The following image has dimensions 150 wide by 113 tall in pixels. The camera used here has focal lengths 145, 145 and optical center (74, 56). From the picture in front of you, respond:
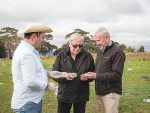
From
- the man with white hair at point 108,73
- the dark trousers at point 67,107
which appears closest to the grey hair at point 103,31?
the man with white hair at point 108,73

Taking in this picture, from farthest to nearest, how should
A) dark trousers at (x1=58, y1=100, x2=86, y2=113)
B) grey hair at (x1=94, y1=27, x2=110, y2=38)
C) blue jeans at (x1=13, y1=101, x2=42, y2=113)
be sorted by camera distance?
1. dark trousers at (x1=58, y1=100, x2=86, y2=113)
2. grey hair at (x1=94, y1=27, x2=110, y2=38)
3. blue jeans at (x1=13, y1=101, x2=42, y2=113)

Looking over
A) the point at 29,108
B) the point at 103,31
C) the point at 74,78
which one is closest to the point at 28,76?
the point at 29,108

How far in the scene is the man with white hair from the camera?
8.93ft

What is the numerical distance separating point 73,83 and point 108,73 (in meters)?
0.74

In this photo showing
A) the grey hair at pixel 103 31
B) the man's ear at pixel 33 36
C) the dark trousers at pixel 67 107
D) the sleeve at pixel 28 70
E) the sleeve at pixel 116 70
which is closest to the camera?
the sleeve at pixel 28 70

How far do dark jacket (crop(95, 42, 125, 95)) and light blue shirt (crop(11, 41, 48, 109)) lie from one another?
4.02 feet

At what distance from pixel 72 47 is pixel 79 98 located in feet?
3.51

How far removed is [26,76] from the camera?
1893mm

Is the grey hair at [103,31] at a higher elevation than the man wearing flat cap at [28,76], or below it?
higher

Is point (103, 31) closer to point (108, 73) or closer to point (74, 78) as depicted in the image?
point (108, 73)

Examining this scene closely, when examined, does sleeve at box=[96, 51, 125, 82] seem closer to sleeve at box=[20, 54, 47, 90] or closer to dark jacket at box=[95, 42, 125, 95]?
dark jacket at box=[95, 42, 125, 95]

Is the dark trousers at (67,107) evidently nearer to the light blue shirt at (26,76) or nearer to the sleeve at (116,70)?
the sleeve at (116,70)

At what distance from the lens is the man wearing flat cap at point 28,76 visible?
6.24 ft

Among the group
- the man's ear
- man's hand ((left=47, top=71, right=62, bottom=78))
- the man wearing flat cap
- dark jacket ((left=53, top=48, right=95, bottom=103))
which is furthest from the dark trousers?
the man's ear
